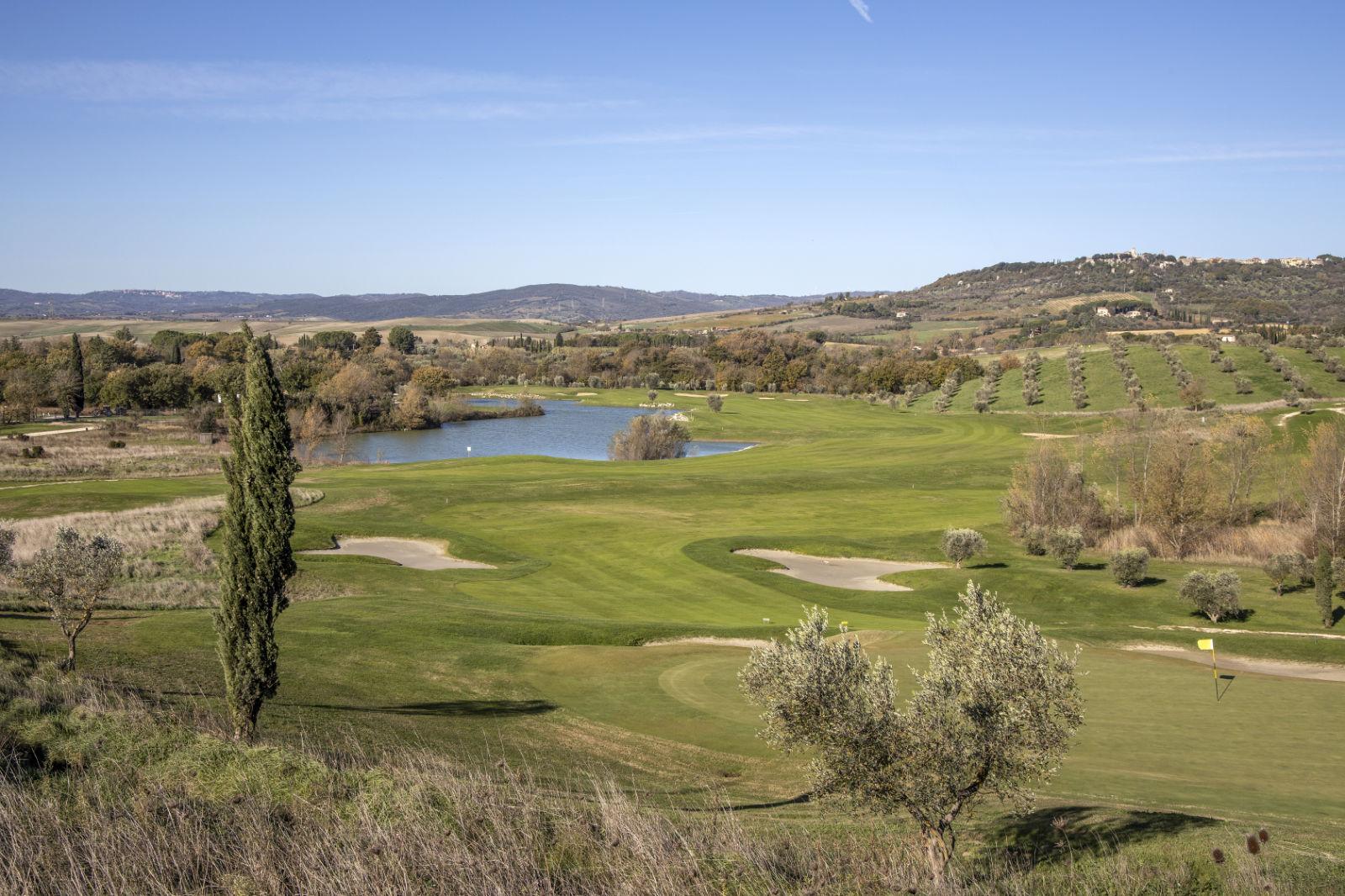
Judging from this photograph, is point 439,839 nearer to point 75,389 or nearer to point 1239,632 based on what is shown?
point 1239,632

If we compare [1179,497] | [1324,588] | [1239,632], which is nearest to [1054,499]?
[1179,497]

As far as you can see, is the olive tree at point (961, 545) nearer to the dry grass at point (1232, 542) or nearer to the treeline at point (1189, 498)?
the treeline at point (1189, 498)

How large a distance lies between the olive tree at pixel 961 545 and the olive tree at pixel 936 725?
29796 mm

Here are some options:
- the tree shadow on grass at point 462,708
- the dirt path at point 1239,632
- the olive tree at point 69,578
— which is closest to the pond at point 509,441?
the dirt path at point 1239,632

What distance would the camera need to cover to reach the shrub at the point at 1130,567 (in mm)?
35156

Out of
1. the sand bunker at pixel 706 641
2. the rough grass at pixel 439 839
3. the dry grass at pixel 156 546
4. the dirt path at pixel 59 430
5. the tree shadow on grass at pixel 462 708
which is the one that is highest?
the rough grass at pixel 439 839

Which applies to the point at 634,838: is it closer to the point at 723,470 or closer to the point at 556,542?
the point at 556,542

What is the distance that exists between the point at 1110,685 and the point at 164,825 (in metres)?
19.2

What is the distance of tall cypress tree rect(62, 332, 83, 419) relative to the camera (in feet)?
358

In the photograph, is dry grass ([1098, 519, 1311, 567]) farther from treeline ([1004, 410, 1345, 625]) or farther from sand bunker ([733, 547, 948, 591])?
sand bunker ([733, 547, 948, 591])

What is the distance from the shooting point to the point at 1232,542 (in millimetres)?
46750

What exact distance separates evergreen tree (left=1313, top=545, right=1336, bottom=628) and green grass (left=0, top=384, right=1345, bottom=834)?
28.0 inches

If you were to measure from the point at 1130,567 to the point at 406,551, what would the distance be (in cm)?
2867

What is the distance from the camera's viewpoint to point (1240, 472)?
53344 millimetres
